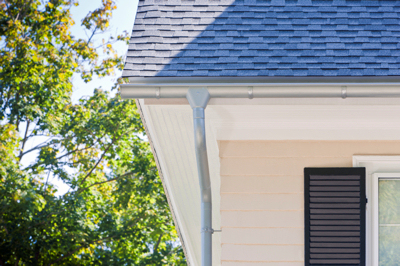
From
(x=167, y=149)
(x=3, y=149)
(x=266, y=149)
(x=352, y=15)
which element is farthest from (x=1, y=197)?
(x=352, y=15)

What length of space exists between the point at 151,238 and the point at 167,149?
26.8ft

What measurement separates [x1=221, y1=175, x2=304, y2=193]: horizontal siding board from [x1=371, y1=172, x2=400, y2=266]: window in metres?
0.54

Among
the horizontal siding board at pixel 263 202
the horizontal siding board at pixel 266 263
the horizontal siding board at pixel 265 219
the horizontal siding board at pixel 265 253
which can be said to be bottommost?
the horizontal siding board at pixel 266 263

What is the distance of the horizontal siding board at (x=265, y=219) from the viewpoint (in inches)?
123

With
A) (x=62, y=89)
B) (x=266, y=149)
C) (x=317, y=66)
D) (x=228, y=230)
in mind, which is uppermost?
(x=62, y=89)

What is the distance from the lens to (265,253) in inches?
121

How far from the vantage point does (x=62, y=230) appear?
33.0 feet

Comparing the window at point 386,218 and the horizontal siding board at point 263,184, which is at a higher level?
the horizontal siding board at point 263,184

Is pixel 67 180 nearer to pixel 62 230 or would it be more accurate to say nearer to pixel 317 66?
pixel 62 230

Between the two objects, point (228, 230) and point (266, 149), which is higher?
point (266, 149)

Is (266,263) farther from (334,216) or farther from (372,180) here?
(372,180)

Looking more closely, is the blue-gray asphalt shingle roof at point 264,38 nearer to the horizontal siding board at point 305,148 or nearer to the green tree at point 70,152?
the horizontal siding board at point 305,148

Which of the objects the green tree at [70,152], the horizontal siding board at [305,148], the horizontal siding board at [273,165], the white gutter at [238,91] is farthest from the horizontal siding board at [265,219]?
the green tree at [70,152]

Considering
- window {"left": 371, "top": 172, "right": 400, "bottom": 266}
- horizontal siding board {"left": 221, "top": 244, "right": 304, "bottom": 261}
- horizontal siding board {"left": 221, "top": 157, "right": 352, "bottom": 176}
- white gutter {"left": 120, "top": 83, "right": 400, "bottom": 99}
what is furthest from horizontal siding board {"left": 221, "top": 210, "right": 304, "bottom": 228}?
white gutter {"left": 120, "top": 83, "right": 400, "bottom": 99}
